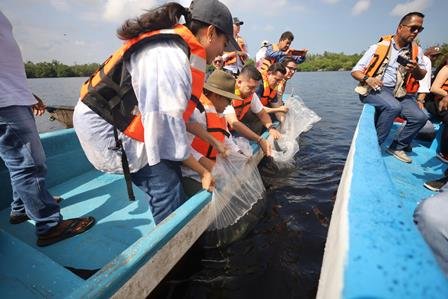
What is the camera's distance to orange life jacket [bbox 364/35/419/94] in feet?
12.2

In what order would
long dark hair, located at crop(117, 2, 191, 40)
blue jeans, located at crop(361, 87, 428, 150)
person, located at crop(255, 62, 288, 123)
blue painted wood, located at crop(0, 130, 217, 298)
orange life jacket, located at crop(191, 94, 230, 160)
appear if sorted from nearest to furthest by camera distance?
blue painted wood, located at crop(0, 130, 217, 298) < long dark hair, located at crop(117, 2, 191, 40) < orange life jacket, located at crop(191, 94, 230, 160) < blue jeans, located at crop(361, 87, 428, 150) < person, located at crop(255, 62, 288, 123)

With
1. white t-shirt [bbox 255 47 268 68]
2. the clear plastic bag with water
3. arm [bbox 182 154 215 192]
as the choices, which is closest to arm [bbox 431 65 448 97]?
the clear plastic bag with water

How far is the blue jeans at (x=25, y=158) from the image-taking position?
188 centimetres

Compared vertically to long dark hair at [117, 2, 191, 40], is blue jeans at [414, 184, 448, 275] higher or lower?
lower

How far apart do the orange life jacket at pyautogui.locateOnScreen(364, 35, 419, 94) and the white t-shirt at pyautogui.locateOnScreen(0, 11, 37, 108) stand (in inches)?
167

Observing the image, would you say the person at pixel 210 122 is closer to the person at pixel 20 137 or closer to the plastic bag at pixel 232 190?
the plastic bag at pixel 232 190

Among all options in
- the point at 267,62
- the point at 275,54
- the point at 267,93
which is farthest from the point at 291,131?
the point at 275,54

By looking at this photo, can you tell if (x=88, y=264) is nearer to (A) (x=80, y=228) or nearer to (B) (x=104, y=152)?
(A) (x=80, y=228)

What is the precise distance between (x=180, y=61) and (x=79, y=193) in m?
2.50

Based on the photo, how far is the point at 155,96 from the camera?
1.47 meters

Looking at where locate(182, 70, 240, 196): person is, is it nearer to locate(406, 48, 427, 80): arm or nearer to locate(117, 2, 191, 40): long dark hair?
locate(117, 2, 191, 40): long dark hair

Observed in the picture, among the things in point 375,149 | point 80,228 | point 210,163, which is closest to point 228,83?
point 210,163

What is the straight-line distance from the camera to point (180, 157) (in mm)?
1681

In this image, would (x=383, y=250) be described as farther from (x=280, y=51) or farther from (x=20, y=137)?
(x=280, y=51)
